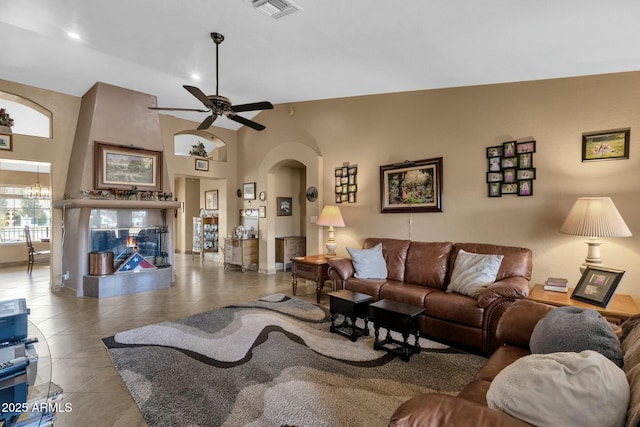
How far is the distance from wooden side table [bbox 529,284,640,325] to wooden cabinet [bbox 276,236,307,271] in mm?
4724

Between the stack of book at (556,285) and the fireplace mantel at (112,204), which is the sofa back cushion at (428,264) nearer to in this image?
the stack of book at (556,285)

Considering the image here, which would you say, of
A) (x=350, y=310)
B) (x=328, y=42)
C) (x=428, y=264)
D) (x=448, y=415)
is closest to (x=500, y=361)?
(x=448, y=415)

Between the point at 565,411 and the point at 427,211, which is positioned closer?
the point at 565,411

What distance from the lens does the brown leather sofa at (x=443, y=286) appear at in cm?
282

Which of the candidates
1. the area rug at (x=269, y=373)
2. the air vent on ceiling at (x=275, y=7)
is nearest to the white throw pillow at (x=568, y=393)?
the area rug at (x=269, y=373)

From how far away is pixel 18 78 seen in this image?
470 cm

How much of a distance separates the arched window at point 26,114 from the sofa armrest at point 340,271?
17.6 ft

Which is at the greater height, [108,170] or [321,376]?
[108,170]

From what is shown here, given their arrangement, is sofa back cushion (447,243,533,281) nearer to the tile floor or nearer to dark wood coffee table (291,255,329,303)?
dark wood coffee table (291,255,329,303)

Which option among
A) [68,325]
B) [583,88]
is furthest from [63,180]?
[583,88]

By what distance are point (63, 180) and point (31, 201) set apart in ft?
14.6

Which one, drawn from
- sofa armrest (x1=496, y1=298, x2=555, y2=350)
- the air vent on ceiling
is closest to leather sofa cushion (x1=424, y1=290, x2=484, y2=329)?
sofa armrest (x1=496, y1=298, x2=555, y2=350)

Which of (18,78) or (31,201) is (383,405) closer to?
(18,78)

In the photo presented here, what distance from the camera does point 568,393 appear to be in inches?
37.6
